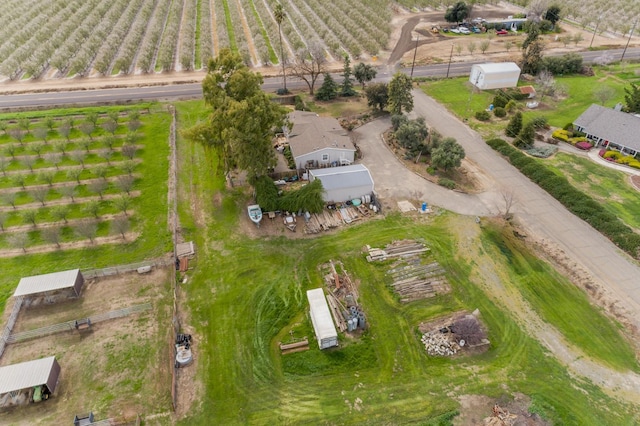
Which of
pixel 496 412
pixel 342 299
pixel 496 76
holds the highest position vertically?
pixel 496 76

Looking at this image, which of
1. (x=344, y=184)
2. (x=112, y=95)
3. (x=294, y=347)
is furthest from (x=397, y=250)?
(x=112, y=95)

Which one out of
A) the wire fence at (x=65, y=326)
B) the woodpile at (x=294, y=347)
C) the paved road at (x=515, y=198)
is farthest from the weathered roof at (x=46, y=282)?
the paved road at (x=515, y=198)

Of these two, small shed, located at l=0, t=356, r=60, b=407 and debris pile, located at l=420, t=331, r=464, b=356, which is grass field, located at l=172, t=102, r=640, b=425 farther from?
small shed, located at l=0, t=356, r=60, b=407

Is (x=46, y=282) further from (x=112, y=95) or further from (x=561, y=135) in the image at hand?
(x=561, y=135)

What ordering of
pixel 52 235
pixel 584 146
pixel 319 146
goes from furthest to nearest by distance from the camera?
1. pixel 584 146
2. pixel 319 146
3. pixel 52 235

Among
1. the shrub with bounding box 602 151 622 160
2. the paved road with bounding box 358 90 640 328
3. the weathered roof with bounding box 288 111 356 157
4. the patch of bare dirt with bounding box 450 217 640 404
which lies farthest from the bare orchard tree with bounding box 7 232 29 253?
the shrub with bounding box 602 151 622 160

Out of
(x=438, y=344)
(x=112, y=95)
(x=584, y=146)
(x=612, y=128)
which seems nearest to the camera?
(x=438, y=344)
